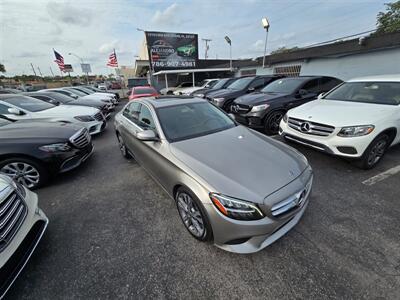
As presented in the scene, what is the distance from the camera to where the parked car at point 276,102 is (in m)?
5.20

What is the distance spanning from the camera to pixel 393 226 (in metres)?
2.24

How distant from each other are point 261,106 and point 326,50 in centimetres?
813

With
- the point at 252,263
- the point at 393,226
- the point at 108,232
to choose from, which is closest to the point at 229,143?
the point at 252,263

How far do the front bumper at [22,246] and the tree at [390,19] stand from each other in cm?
2836

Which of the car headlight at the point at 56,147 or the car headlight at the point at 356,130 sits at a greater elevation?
the car headlight at the point at 356,130

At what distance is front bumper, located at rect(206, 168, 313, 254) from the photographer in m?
1.67

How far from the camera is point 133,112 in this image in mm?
3852

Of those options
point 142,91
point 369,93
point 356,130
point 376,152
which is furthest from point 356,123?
point 142,91

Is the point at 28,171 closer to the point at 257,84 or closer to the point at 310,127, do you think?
the point at 310,127

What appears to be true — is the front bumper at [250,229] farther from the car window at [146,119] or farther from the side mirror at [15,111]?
the side mirror at [15,111]

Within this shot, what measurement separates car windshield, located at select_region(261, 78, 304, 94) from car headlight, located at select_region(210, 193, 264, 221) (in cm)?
502

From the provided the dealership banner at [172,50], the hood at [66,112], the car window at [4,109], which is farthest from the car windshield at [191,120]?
the dealership banner at [172,50]

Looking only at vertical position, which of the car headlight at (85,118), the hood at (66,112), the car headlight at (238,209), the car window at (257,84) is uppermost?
the car window at (257,84)

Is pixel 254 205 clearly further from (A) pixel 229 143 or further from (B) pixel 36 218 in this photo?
(B) pixel 36 218
